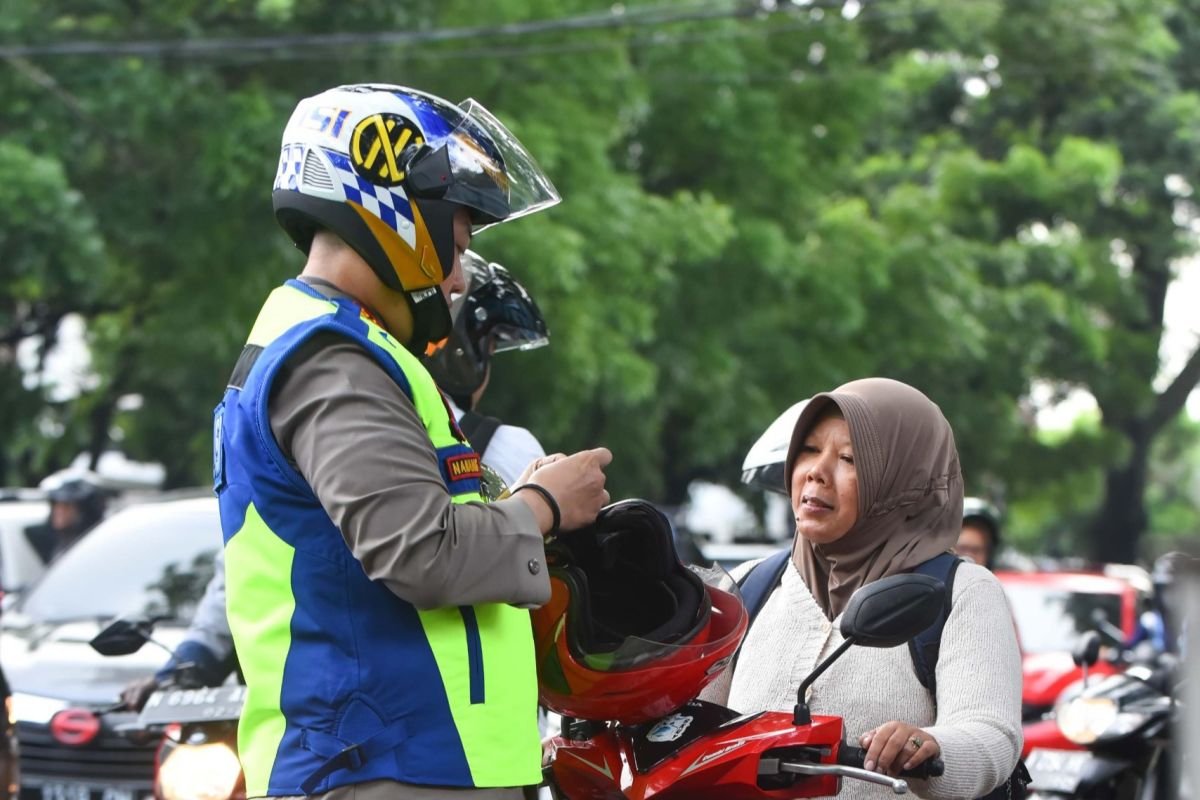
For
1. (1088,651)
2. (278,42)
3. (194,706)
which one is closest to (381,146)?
(194,706)

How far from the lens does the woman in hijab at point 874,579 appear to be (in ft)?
11.3

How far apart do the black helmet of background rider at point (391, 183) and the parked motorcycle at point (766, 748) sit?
2.41 ft

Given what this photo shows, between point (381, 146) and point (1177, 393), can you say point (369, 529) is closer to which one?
point (381, 146)

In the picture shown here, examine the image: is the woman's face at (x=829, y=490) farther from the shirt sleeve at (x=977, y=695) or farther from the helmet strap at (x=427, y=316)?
the helmet strap at (x=427, y=316)

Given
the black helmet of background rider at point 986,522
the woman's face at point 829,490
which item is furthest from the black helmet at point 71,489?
the woman's face at point 829,490

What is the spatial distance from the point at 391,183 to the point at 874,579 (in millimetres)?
1379

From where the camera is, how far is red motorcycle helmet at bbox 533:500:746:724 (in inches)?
116

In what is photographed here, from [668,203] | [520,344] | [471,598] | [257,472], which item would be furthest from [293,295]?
[668,203]

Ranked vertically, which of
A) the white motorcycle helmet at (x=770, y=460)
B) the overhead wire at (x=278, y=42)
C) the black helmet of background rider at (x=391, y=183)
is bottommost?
the white motorcycle helmet at (x=770, y=460)

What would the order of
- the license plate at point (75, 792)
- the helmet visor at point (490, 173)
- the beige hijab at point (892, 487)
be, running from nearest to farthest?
the helmet visor at point (490, 173) → the beige hijab at point (892, 487) → the license plate at point (75, 792)

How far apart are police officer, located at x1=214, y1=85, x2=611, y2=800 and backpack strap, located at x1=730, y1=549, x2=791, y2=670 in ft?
3.74

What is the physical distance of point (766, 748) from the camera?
2914 mm

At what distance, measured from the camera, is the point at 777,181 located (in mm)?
20297

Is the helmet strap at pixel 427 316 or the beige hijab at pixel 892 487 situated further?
the beige hijab at pixel 892 487
